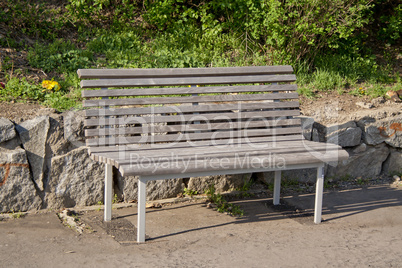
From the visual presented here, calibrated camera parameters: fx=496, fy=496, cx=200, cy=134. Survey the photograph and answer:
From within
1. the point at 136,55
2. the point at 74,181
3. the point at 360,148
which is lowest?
the point at 74,181

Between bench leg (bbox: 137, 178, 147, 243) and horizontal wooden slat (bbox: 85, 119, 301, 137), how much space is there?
Answer: 24.6 inches

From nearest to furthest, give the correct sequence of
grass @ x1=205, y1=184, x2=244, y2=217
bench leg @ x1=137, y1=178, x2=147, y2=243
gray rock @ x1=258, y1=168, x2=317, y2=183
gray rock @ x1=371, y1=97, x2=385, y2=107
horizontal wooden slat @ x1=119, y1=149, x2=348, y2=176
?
horizontal wooden slat @ x1=119, y1=149, x2=348, y2=176
bench leg @ x1=137, y1=178, x2=147, y2=243
grass @ x1=205, y1=184, x2=244, y2=217
gray rock @ x1=258, y1=168, x2=317, y2=183
gray rock @ x1=371, y1=97, x2=385, y2=107

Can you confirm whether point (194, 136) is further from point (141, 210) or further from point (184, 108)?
point (141, 210)

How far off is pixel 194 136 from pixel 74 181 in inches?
40.8

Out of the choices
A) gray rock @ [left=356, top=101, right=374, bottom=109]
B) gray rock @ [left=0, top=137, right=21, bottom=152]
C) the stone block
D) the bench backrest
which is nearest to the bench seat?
the bench backrest

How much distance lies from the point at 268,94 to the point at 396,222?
4.82 feet

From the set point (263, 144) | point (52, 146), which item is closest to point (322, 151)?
point (263, 144)

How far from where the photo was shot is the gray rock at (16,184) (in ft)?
12.4

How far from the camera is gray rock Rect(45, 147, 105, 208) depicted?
3.95 m

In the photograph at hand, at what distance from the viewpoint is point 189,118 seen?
4.00 metres

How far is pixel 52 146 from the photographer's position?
3930 millimetres

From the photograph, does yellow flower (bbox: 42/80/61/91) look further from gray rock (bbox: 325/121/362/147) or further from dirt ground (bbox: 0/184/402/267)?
gray rock (bbox: 325/121/362/147)

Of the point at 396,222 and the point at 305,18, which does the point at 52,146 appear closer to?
the point at 396,222

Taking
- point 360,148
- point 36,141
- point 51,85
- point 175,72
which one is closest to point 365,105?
point 360,148
